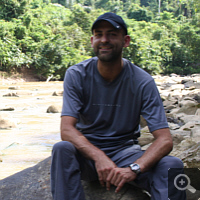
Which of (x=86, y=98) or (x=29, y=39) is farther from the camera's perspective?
(x=29, y=39)

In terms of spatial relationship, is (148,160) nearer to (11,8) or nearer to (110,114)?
(110,114)

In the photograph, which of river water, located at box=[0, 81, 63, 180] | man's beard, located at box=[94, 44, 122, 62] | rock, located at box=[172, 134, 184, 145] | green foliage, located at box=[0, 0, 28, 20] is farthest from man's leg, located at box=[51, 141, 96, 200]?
green foliage, located at box=[0, 0, 28, 20]

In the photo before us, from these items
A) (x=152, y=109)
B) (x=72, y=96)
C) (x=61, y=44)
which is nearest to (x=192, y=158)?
(x=152, y=109)

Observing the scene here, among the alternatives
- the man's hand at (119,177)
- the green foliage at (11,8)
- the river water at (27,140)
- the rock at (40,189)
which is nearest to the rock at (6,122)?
the river water at (27,140)

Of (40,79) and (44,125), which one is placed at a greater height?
(44,125)

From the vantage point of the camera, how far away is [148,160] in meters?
1.69

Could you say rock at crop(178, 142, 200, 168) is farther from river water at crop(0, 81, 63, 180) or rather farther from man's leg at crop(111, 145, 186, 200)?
river water at crop(0, 81, 63, 180)

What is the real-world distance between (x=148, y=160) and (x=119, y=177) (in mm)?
185

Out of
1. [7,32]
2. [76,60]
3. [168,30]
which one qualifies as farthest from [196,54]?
[7,32]

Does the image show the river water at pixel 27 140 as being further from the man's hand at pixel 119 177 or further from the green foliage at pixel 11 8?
the green foliage at pixel 11 8

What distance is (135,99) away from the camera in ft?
6.29

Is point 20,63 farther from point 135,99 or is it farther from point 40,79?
point 135,99

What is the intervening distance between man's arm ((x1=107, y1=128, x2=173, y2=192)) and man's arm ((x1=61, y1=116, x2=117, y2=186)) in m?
0.04

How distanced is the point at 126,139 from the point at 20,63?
2071 cm
